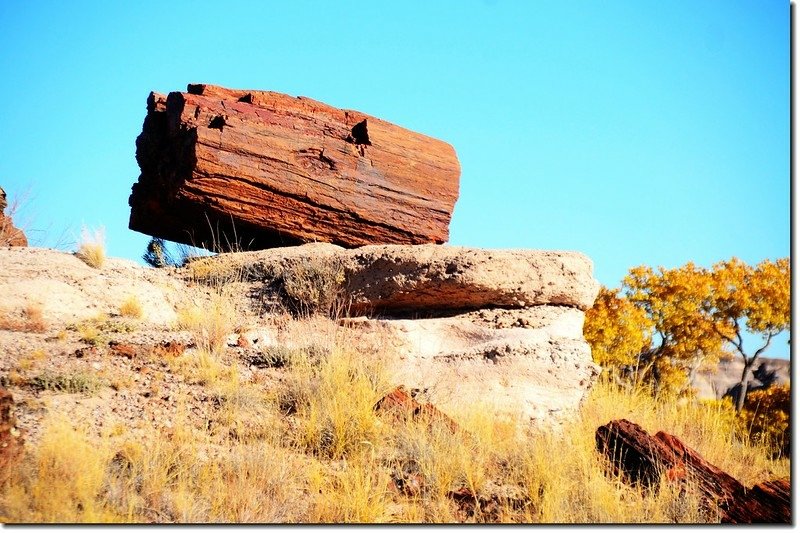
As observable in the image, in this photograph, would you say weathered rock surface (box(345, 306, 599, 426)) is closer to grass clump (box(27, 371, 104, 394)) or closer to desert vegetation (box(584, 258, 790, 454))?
grass clump (box(27, 371, 104, 394))

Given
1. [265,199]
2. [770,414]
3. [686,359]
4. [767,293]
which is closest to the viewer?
[265,199]

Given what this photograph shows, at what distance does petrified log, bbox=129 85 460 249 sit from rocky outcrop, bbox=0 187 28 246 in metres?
1.25

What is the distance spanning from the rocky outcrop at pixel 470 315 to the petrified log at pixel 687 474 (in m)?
0.89

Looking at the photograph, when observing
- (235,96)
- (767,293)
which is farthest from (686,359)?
(235,96)

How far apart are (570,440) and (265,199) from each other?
4401 millimetres

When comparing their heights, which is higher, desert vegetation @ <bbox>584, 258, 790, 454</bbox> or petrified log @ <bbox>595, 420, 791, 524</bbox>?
desert vegetation @ <bbox>584, 258, 790, 454</bbox>

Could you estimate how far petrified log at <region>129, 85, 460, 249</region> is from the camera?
27.7 feet

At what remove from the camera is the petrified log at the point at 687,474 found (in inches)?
187

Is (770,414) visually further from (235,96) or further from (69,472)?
(69,472)

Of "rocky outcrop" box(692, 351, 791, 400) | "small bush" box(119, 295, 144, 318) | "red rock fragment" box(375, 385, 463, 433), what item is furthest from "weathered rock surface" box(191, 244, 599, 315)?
"rocky outcrop" box(692, 351, 791, 400)

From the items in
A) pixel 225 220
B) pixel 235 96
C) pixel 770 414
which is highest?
pixel 235 96

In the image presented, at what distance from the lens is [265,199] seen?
8.64 meters

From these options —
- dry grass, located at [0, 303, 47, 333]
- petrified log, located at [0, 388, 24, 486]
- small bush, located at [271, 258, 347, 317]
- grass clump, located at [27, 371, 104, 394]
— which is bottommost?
petrified log, located at [0, 388, 24, 486]

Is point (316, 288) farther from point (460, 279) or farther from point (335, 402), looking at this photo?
point (335, 402)
